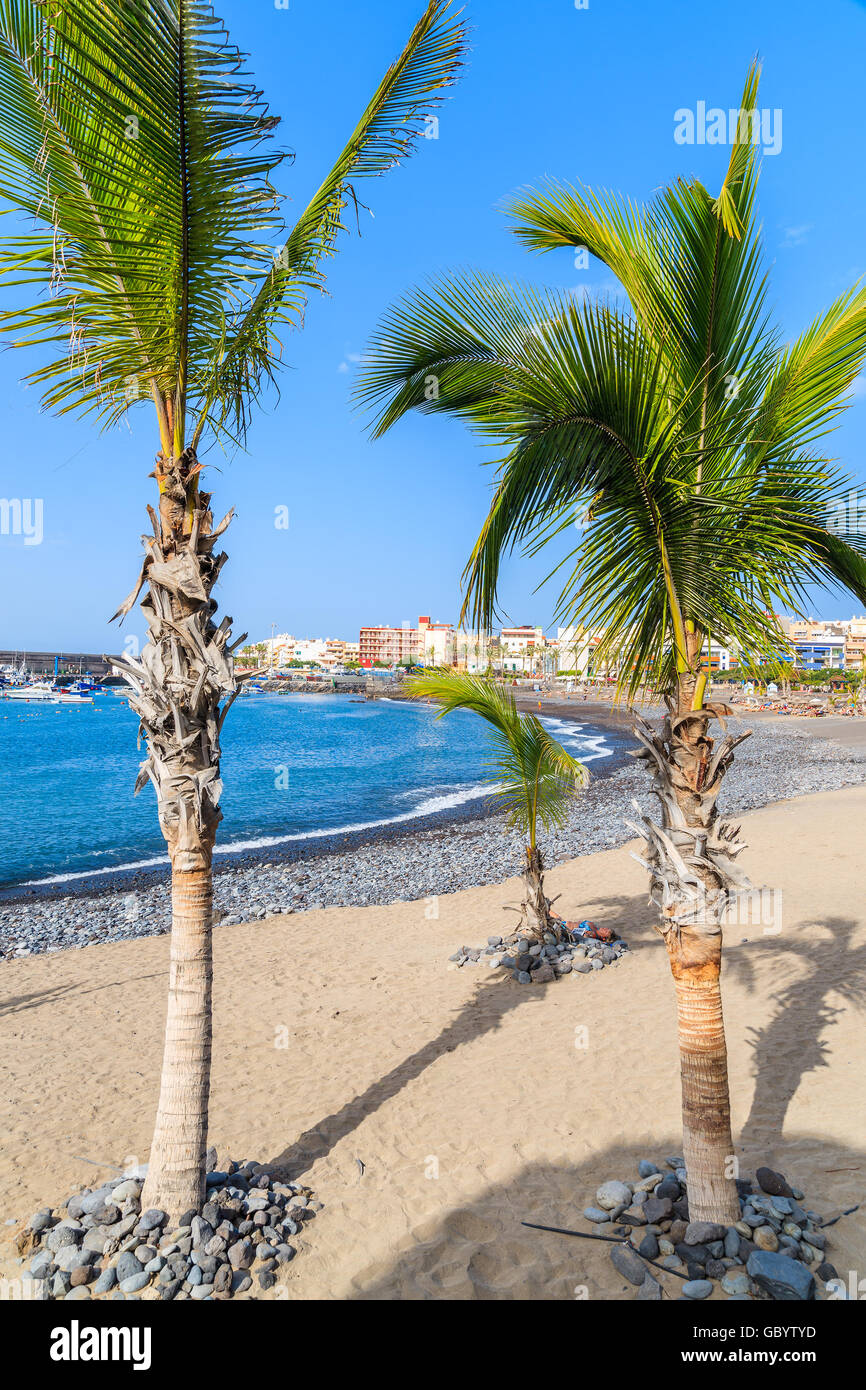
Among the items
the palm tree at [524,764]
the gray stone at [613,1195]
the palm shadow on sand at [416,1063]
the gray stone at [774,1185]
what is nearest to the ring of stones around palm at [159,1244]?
the palm shadow on sand at [416,1063]

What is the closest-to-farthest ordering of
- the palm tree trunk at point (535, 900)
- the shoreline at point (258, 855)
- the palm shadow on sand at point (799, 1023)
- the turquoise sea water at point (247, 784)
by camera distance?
the palm shadow on sand at point (799, 1023) < the palm tree trunk at point (535, 900) < the shoreline at point (258, 855) < the turquoise sea water at point (247, 784)

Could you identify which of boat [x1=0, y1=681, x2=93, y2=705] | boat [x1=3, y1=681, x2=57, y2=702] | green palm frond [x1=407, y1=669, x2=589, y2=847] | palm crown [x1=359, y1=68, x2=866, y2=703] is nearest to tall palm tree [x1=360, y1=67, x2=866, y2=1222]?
palm crown [x1=359, y1=68, x2=866, y2=703]

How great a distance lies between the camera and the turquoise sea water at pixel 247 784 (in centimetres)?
2489

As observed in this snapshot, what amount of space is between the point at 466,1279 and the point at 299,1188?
1455mm

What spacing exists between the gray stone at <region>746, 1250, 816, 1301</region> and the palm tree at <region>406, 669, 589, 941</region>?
5.86m

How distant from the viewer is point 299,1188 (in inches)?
202

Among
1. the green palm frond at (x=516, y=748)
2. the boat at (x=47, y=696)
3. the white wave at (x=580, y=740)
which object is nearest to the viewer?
the green palm frond at (x=516, y=748)

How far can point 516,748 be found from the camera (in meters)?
9.67

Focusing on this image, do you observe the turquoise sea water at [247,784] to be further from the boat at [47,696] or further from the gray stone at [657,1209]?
the boat at [47,696]

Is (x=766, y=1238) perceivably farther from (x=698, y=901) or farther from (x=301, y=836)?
(x=301, y=836)

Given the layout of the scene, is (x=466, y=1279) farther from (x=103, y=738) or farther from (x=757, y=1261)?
(x=103, y=738)

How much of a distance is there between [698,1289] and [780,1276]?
16.7 inches

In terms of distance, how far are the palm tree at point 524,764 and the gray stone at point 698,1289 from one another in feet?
19.2
